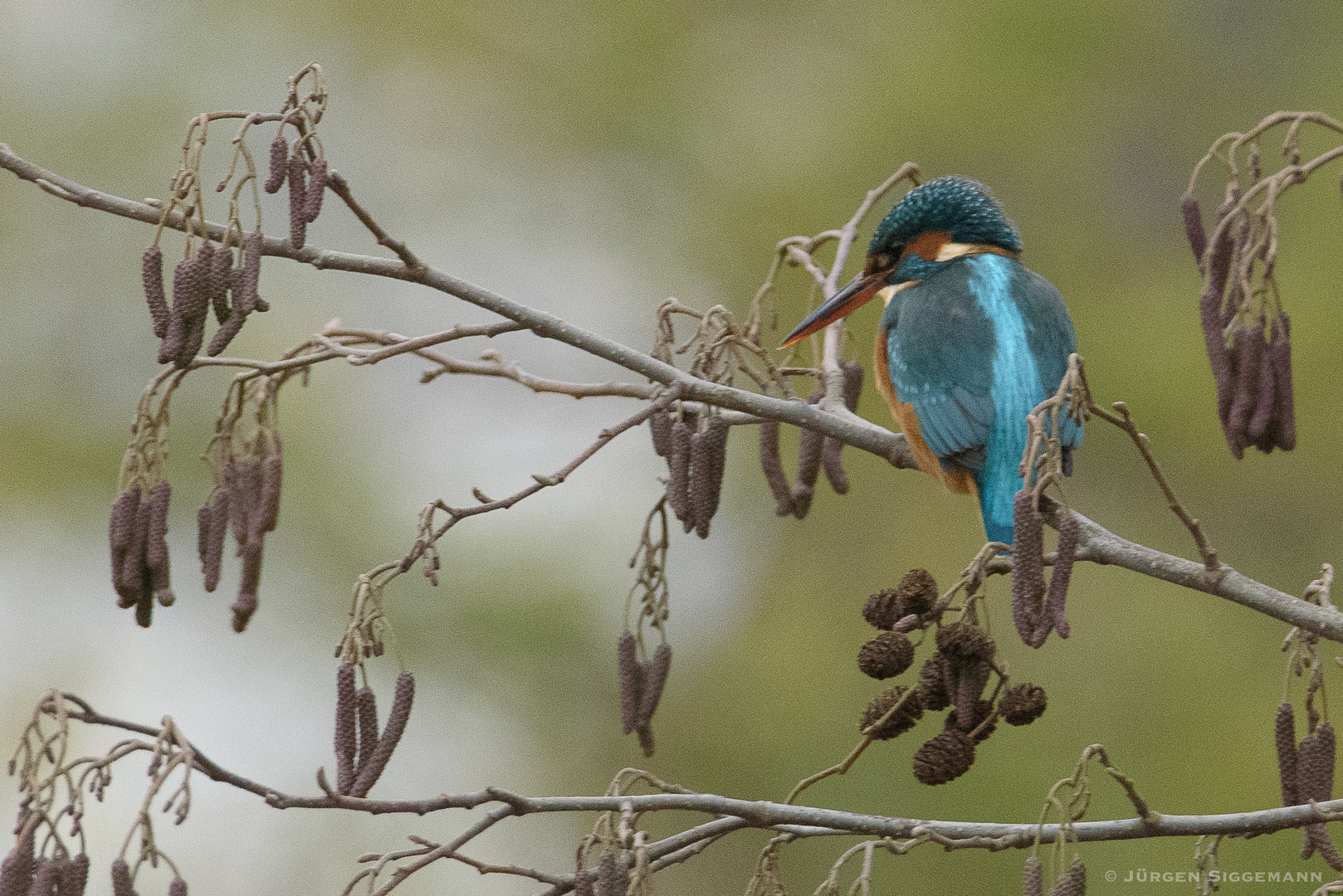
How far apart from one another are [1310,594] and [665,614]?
82 centimetres

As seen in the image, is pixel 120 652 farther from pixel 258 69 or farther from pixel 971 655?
pixel 971 655

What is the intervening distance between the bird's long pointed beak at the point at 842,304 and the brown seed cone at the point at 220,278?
1035mm

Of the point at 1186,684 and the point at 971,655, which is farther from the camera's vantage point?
the point at 1186,684

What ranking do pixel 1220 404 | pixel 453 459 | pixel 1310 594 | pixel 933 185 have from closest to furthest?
pixel 1220 404 < pixel 1310 594 < pixel 933 185 < pixel 453 459

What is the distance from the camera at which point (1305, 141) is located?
5.37 m

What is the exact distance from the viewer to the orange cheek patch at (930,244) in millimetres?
2877

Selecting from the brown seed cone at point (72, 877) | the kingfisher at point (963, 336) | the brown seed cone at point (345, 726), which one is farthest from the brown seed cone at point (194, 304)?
the kingfisher at point (963, 336)

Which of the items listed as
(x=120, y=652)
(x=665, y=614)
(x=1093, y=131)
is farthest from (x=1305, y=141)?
(x=120, y=652)

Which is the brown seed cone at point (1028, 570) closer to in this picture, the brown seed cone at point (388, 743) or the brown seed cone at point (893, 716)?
the brown seed cone at point (893, 716)

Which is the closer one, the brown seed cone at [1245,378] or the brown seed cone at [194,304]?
the brown seed cone at [1245,378]

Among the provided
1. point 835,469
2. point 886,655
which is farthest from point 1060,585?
point 835,469

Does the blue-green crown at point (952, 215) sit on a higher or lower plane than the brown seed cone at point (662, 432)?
higher

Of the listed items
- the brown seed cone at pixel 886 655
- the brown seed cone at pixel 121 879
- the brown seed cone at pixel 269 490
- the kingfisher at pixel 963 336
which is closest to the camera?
the brown seed cone at pixel 121 879

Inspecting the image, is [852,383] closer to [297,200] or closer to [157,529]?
[297,200]
